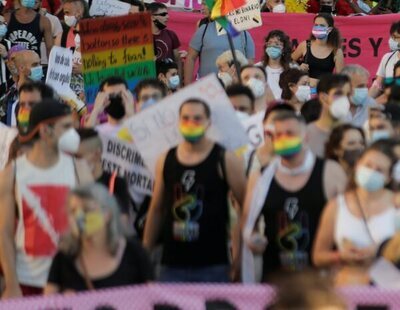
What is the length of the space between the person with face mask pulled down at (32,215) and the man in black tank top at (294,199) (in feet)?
3.66

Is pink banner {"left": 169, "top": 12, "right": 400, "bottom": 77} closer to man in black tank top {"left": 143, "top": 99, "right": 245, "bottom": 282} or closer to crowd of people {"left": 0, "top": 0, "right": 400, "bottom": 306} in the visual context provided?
crowd of people {"left": 0, "top": 0, "right": 400, "bottom": 306}

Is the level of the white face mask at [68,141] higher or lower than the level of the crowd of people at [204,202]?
higher

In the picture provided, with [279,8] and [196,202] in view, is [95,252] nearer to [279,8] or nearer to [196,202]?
[196,202]

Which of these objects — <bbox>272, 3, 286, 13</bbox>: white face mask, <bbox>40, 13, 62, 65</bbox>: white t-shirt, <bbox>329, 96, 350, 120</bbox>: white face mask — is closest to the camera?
<bbox>329, 96, 350, 120</bbox>: white face mask

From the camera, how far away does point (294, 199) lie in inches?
351

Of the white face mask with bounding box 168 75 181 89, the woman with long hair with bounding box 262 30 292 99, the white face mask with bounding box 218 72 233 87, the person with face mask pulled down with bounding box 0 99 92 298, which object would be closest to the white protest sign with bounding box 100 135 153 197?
the person with face mask pulled down with bounding box 0 99 92 298

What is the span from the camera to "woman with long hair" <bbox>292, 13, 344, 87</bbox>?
15.5m

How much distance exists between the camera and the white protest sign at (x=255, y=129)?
1075 centimetres

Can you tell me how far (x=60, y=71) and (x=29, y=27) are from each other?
8.10ft

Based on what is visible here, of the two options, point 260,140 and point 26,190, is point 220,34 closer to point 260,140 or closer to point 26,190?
point 260,140

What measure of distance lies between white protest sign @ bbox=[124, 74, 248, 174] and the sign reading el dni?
2.64 m

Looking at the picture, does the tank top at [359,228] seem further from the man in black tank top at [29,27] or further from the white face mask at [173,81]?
the man in black tank top at [29,27]

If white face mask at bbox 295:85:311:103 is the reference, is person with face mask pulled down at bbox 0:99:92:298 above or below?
below

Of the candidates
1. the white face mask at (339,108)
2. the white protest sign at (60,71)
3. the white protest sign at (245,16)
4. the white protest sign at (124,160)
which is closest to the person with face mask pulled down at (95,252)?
the white protest sign at (124,160)
